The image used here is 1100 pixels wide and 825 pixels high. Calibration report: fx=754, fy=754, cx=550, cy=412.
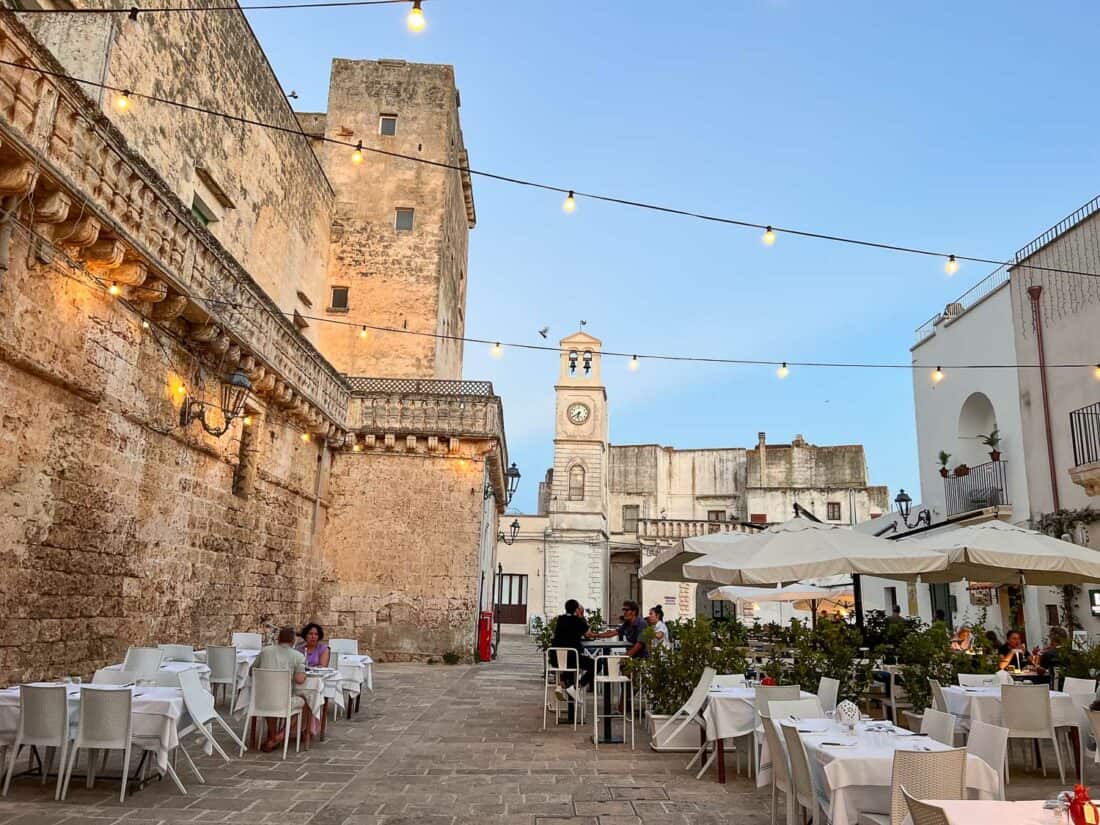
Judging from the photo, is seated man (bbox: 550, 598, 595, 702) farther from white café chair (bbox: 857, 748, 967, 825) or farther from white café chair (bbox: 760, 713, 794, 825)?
white café chair (bbox: 857, 748, 967, 825)

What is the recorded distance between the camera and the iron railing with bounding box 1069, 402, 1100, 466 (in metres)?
12.4

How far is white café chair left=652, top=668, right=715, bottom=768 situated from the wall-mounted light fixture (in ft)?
23.1

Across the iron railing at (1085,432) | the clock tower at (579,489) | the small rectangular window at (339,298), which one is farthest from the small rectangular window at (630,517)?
the iron railing at (1085,432)

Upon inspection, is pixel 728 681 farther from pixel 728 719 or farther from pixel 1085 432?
pixel 1085 432

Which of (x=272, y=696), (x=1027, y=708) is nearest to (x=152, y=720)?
(x=272, y=696)

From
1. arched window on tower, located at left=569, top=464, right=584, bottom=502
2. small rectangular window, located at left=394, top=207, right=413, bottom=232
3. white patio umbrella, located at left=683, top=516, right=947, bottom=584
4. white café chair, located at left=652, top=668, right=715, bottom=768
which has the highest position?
small rectangular window, located at left=394, top=207, right=413, bottom=232

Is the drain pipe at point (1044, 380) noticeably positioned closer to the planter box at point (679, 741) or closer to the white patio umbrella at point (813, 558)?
the white patio umbrella at point (813, 558)

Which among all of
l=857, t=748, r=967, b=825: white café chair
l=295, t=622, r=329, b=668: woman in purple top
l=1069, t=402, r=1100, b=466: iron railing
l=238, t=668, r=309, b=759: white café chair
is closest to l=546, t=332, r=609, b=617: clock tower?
l=1069, t=402, r=1100, b=466: iron railing

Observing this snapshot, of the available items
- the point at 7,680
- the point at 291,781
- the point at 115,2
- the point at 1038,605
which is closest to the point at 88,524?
the point at 7,680

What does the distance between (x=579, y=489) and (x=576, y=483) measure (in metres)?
0.29

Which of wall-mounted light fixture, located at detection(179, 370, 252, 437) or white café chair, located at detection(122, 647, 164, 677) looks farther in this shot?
wall-mounted light fixture, located at detection(179, 370, 252, 437)

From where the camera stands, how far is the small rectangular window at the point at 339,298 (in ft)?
65.9

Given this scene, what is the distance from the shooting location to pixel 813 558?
25.2 ft

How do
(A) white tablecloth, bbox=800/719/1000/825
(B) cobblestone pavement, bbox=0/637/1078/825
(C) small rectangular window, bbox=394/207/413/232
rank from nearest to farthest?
(A) white tablecloth, bbox=800/719/1000/825
(B) cobblestone pavement, bbox=0/637/1078/825
(C) small rectangular window, bbox=394/207/413/232
